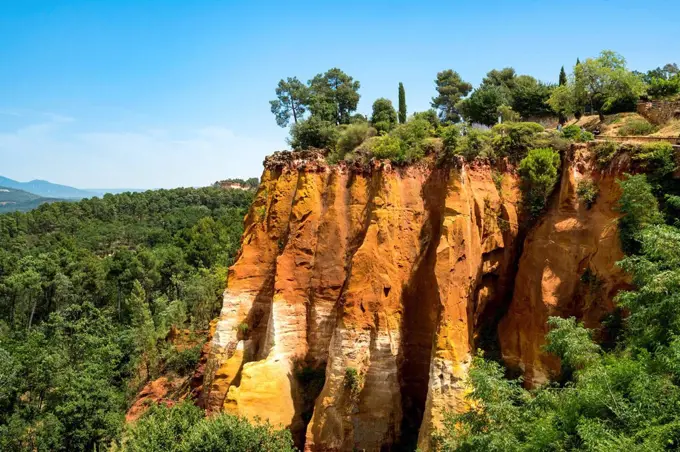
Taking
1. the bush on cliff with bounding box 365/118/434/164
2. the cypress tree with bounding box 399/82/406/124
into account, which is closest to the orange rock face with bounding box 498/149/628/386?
the bush on cliff with bounding box 365/118/434/164

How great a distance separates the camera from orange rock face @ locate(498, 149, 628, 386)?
17.9 metres

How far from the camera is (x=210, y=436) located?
18406 mm

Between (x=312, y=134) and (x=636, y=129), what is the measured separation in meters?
18.9

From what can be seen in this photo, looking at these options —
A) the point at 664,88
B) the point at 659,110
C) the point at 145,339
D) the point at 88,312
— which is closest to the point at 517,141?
the point at 659,110

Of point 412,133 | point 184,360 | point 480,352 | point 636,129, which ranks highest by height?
point 412,133

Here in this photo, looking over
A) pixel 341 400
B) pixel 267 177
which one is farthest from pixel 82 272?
pixel 341 400

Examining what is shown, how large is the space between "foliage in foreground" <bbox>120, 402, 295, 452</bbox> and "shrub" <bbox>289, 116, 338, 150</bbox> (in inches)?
745

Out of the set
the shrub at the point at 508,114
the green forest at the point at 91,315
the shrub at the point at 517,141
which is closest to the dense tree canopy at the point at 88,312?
the green forest at the point at 91,315

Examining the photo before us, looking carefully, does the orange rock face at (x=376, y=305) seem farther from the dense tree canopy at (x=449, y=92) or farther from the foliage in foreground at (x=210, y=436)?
the dense tree canopy at (x=449, y=92)

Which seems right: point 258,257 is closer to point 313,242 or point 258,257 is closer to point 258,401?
point 313,242

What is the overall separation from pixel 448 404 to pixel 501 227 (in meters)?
7.75

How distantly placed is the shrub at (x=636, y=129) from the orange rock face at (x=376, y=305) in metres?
7.24

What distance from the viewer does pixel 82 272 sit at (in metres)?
55.4

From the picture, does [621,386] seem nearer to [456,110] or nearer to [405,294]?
→ [405,294]
